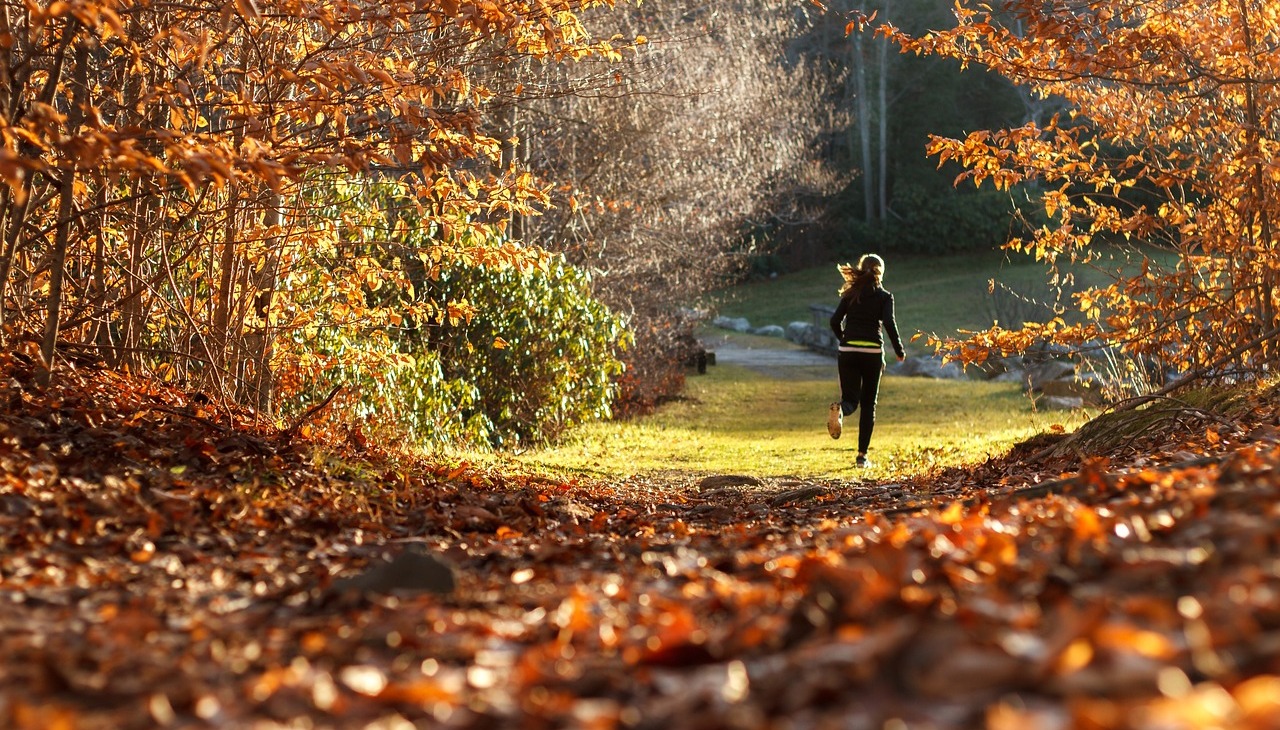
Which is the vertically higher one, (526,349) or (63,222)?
(63,222)

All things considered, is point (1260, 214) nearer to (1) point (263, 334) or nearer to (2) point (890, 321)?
(2) point (890, 321)

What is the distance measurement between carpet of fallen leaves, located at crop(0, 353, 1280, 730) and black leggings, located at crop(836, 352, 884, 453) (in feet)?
15.6

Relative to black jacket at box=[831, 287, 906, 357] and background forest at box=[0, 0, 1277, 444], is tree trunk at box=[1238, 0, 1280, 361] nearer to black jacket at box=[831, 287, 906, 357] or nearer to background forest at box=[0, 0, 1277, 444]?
background forest at box=[0, 0, 1277, 444]

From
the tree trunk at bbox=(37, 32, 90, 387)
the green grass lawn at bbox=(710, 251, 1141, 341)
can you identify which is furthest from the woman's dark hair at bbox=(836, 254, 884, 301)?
the green grass lawn at bbox=(710, 251, 1141, 341)

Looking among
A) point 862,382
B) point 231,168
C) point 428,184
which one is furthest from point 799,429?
point 231,168

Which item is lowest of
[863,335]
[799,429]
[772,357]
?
[772,357]

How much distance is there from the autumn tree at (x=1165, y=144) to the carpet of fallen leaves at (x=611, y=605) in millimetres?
2757

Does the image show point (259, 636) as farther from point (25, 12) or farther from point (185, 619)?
point (25, 12)

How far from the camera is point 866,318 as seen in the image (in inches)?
416

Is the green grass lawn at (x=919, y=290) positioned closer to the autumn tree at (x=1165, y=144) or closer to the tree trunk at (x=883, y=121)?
the tree trunk at (x=883, y=121)

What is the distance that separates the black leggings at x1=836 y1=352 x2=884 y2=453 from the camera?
10.4 metres

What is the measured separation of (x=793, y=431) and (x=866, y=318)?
395cm

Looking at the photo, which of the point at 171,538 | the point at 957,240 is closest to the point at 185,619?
the point at 171,538

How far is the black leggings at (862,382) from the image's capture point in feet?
34.0
